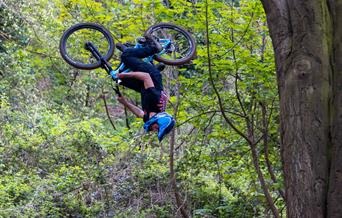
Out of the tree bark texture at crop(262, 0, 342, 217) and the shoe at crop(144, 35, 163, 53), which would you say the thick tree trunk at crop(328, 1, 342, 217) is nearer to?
the tree bark texture at crop(262, 0, 342, 217)

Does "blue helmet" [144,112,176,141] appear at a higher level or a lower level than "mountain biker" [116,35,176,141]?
lower

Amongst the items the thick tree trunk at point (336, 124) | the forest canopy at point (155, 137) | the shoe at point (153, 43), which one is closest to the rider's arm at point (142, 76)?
the shoe at point (153, 43)

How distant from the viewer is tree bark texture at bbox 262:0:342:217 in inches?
137

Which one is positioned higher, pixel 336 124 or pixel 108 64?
pixel 108 64

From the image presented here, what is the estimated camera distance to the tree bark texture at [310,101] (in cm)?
348

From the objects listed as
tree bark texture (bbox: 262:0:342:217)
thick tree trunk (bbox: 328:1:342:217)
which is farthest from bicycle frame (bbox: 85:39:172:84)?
thick tree trunk (bbox: 328:1:342:217)

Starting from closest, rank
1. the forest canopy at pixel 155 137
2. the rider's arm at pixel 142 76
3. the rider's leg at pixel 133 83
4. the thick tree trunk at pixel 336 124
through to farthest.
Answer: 1. the thick tree trunk at pixel 336 124
2. the rider's arm at pixel 142 76
3. the rider's leg at pixel 133 83
4. the forest canopy at pixel 155 137

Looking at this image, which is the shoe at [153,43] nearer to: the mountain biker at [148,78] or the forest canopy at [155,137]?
the mountain biker at [148,78]

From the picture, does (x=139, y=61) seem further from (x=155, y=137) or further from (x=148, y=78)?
(x=155, y=137)

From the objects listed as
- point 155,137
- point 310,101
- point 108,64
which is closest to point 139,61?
point 108,64

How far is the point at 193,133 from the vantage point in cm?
841

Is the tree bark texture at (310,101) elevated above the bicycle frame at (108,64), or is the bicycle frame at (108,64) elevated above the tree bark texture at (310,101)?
the bicycle frame at (108,64)

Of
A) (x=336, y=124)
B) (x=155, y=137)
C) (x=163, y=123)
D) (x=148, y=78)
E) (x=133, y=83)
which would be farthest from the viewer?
(x=155, y=137)

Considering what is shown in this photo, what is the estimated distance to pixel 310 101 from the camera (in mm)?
3588
